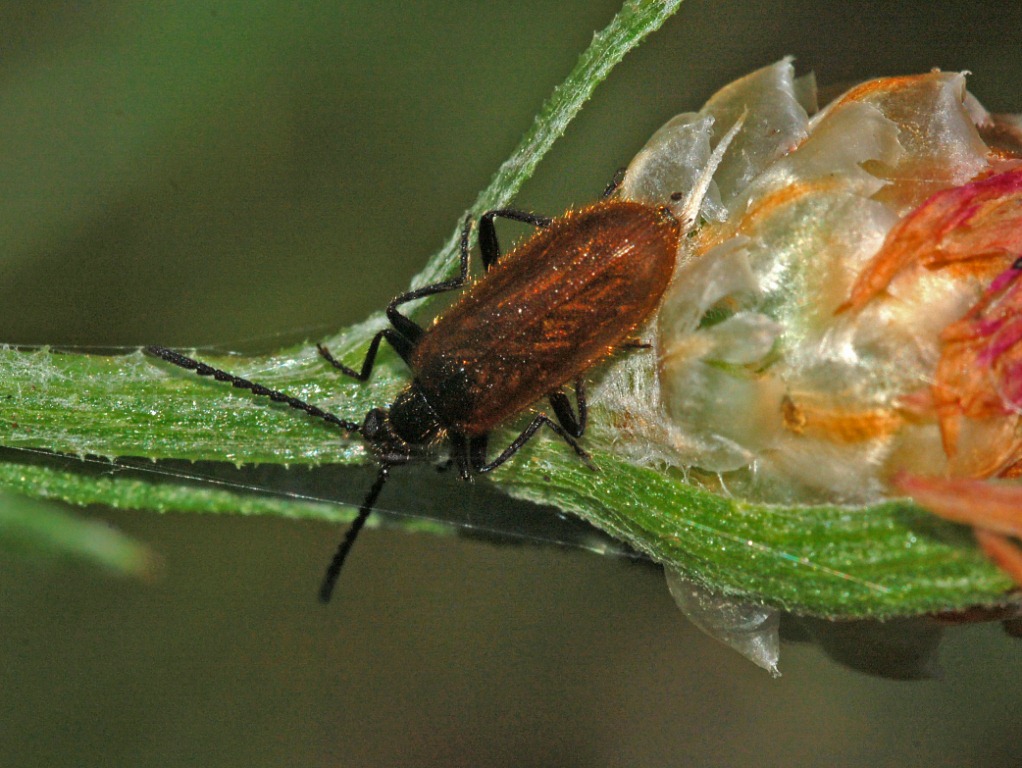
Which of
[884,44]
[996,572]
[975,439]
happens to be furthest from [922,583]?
[884,44]

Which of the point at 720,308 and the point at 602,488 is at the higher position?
the point at 720,308

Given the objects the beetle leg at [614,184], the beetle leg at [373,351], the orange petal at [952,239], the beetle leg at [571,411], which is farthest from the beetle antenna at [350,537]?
the orange petal at [952,239]

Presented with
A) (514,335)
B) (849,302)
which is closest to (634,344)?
(514,335)

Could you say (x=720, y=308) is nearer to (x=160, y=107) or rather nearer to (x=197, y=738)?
(x=160, y=107)

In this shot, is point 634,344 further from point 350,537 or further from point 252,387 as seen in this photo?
point 350,537

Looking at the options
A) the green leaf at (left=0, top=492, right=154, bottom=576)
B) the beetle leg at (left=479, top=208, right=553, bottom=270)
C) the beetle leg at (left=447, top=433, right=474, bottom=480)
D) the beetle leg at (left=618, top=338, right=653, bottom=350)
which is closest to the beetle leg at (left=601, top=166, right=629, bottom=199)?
the beetle leg at (left=479, top=208, right=553, bottom=270)

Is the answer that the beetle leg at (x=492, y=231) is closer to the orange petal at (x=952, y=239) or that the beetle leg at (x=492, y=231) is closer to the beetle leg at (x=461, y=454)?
the beetle leg at (x=461, y=454)

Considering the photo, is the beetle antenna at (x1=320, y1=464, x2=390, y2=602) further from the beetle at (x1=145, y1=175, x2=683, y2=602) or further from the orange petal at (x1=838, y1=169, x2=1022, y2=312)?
the orange petal at (x1=838, y1=169, x2=1022, y2=312)
